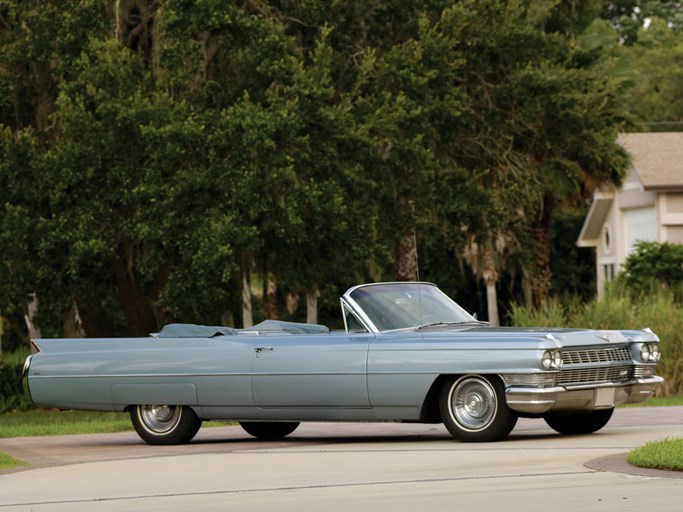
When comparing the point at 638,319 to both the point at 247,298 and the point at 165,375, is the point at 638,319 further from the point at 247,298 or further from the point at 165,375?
the point at 165,375

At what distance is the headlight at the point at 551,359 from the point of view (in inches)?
501

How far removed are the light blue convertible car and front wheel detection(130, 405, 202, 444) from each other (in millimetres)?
14

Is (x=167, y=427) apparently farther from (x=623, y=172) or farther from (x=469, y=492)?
(x=623, y=172)

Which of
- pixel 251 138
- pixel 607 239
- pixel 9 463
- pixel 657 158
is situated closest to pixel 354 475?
pixel 9 463

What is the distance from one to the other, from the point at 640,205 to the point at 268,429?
108ft

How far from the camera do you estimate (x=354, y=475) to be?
10656mm

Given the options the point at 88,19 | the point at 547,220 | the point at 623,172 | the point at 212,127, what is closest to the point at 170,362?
the point at 212,127

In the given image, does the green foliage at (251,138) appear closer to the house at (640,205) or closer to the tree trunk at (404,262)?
the tree trunk at (404,262)

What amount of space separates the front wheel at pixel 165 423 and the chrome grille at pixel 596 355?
380 centimetres

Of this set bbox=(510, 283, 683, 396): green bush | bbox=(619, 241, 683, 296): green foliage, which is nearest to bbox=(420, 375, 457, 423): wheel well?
bbox=(510, 283, 683, 396): green bush

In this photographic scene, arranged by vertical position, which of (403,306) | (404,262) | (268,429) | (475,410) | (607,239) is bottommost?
(268,429)

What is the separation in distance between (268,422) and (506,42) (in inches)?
611

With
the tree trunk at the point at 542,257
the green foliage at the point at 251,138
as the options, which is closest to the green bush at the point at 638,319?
the green foliage at the point at 251,138

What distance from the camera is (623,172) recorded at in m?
40.2
